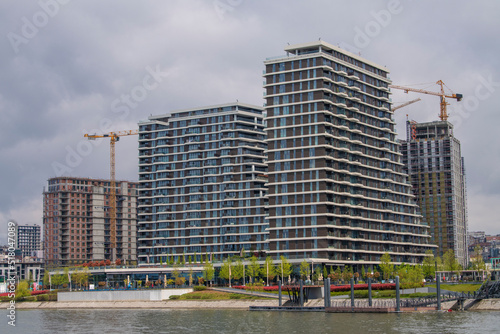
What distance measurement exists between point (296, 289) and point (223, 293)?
2436cm

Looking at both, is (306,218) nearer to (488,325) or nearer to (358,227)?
(358,227)

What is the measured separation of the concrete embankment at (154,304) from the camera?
148875mm

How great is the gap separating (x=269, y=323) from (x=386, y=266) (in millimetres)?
83163

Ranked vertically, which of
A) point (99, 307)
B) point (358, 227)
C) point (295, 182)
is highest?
point (295, 182)

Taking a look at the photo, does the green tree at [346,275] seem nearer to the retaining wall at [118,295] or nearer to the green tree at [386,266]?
the green tree at [386,266]

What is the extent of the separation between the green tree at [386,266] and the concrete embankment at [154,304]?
5041cm

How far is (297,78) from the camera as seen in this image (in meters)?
192

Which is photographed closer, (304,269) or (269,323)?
(269,323)

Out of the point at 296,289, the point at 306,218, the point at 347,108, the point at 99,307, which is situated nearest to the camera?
the point at 296,289

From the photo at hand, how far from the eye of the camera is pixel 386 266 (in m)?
186

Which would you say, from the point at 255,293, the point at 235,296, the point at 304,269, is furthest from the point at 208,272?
the point at 255,293

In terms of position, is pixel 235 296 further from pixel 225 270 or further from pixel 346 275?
pixel 346 275

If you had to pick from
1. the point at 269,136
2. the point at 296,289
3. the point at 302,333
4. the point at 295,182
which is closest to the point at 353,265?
the point at 295,182

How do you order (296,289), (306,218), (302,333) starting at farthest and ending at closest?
(306,218) → (296,289) → (302,333)
